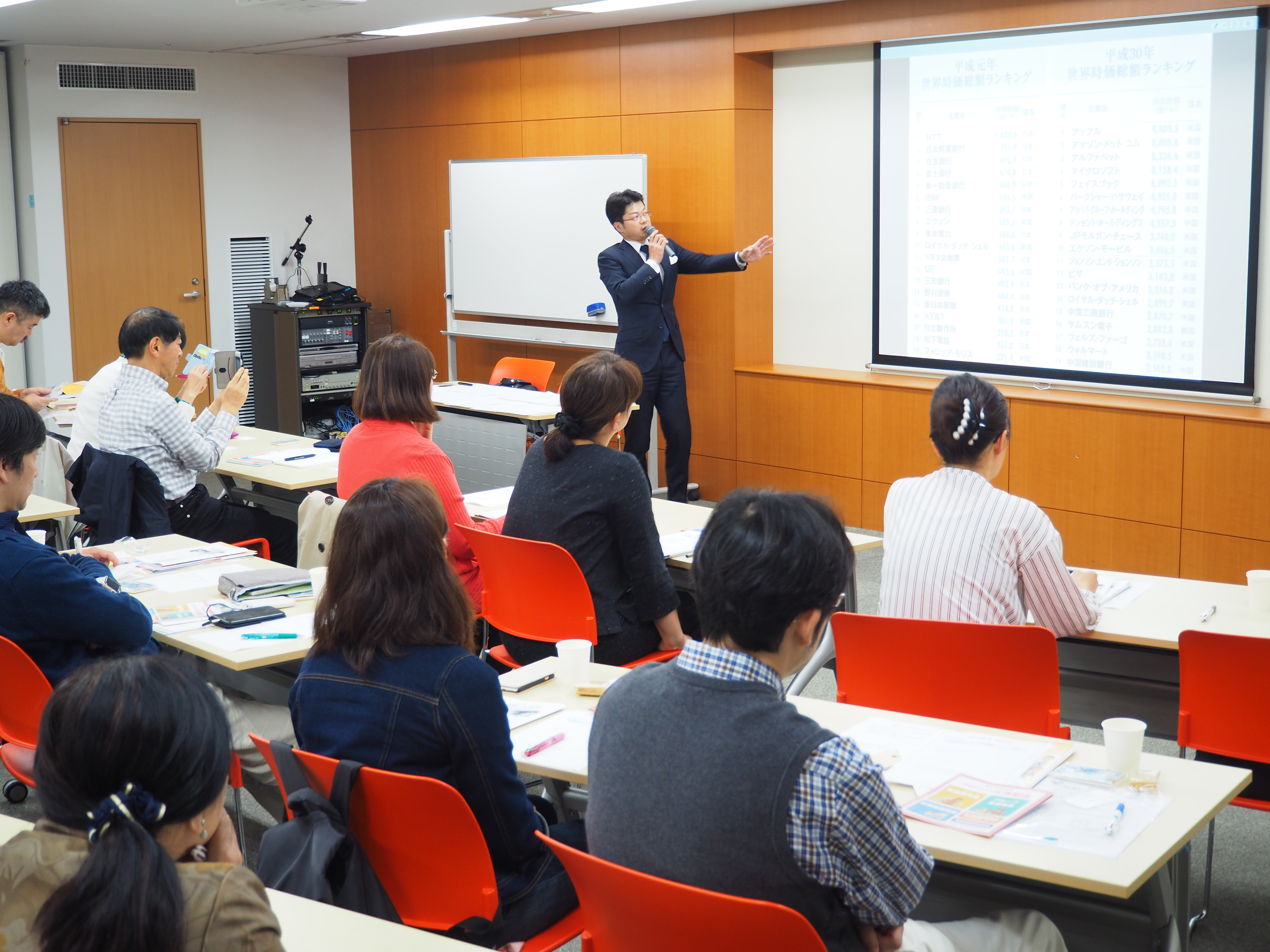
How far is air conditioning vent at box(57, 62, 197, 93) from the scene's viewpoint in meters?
8.04

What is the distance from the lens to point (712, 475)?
7.28m

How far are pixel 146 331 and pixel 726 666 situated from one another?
11.5 feet

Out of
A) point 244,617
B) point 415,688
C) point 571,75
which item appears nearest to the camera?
point 415,688

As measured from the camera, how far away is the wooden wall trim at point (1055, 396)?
5262 mm

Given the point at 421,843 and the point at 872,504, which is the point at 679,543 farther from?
the point at 872,504

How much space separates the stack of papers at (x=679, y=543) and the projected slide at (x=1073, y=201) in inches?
113

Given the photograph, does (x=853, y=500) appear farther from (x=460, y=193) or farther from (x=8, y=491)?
(x=8, y=491)

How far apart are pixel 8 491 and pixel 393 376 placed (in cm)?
126

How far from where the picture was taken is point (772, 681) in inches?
61.2

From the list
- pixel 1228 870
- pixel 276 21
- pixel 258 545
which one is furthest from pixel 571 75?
pixel 1228 870

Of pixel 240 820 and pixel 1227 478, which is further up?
pixel 1227 478

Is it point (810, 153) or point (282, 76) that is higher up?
point (282, 76)

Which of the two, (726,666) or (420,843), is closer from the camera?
(726,666)

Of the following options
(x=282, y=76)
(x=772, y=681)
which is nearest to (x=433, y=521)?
(x=772, y=681)
